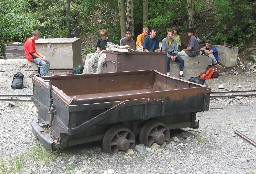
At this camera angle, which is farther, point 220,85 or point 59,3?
point 59,3

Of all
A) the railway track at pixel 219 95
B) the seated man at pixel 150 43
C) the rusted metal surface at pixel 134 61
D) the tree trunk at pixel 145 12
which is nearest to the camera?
the rusted metal surface at pixel 134 61

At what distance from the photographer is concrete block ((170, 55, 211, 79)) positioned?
47.9ft

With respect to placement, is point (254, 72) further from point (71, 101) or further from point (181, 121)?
point (71, 101)

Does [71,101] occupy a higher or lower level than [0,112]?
higher

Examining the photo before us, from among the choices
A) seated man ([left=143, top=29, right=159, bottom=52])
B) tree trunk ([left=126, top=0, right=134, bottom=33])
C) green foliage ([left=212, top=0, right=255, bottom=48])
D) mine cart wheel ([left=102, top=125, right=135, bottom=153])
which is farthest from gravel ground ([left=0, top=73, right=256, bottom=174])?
green foliage ([left=212, top=0, right=255, bottom=48])

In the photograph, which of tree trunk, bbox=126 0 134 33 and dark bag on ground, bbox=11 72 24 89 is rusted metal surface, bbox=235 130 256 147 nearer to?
dark bag on ground, bbox=11 72 24 89

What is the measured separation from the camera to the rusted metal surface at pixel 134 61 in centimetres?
1077

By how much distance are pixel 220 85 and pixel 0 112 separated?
665 cm

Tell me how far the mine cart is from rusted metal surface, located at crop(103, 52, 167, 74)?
235 centimetres

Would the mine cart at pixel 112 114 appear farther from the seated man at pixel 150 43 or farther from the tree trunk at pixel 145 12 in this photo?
the tree trunk at pixel 145 12

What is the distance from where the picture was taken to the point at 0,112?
10.1m

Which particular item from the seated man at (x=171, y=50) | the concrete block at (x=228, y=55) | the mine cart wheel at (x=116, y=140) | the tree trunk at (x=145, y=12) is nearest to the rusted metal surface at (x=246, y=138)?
the mine cart wheel at (x=116, y=140)

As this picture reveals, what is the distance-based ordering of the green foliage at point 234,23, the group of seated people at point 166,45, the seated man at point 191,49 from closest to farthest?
the group of seated people at point 166,45 < the seated man at point 191,49 < the green foliage at point 234,23

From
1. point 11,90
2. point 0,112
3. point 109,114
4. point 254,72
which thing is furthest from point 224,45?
point 109,114
